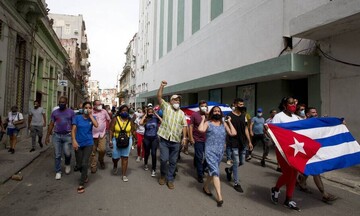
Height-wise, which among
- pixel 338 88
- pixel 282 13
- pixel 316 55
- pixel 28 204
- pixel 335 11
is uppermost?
pixel 282 13

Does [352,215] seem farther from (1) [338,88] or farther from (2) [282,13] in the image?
(2) [282,13]

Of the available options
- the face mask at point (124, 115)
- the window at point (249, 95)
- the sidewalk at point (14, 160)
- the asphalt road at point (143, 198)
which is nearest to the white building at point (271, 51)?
the window at point (249, 95)

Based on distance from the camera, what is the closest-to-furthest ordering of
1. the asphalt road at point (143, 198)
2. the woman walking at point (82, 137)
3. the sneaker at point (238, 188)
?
the asphalt road at point (143, 198)
the sneaker at point (238, 188)
the woman walking at point (82, 137)

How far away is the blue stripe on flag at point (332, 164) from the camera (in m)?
4.47

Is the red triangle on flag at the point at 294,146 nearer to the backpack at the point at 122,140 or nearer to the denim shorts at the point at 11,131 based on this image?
the backpack at the point at 122,140

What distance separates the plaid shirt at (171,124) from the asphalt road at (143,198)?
1.04m

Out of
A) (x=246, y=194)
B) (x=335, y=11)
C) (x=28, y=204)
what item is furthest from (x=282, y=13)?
(x=28, y=204)

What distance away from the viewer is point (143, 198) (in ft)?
15.8

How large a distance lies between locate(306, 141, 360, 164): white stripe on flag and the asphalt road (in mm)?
813

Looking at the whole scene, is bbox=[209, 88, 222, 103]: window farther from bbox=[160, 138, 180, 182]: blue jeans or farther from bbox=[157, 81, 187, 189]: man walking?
bbox=[160, 138, 180, 182]: blue jeans

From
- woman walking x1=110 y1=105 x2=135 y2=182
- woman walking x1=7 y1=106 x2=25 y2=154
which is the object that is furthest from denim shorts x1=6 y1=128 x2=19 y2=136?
woman walking x1=110 y1=105 x2=135 y2=182

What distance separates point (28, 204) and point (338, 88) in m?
9.28

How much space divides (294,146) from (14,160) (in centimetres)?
752

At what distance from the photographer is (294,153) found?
4.50 meters
